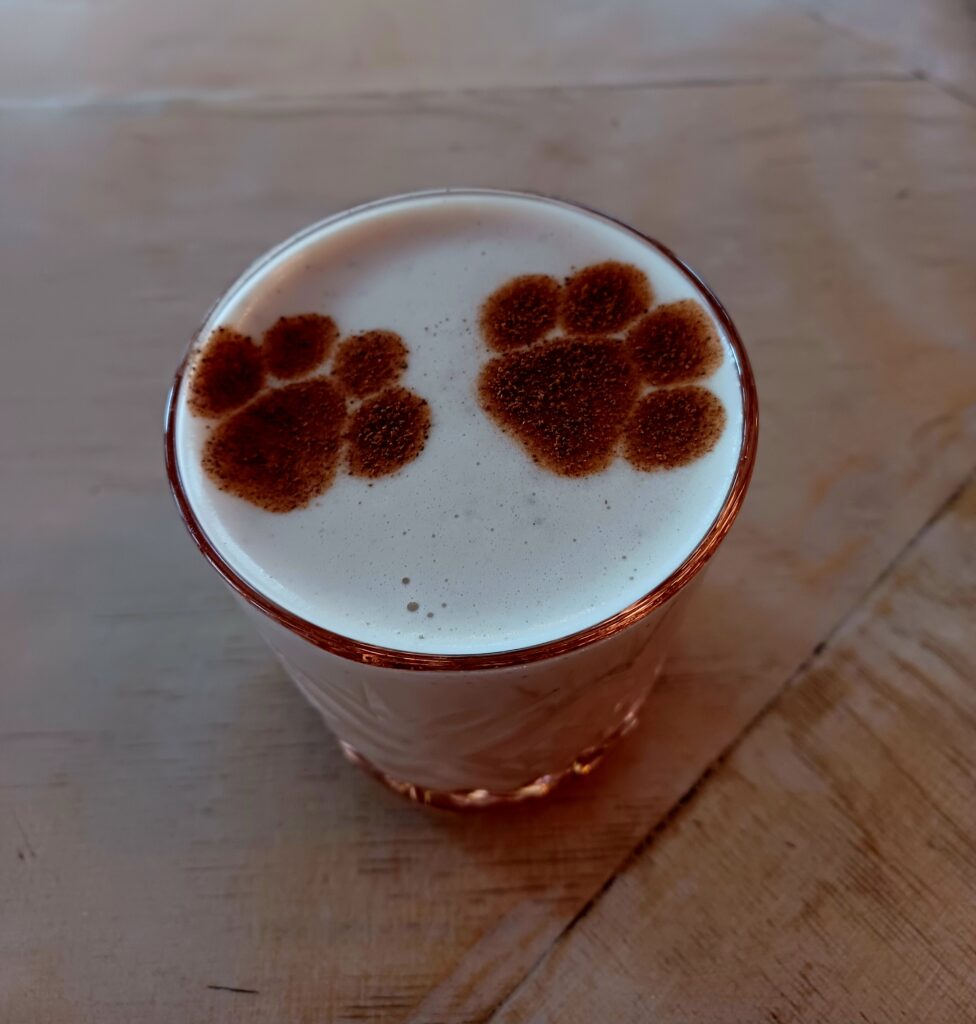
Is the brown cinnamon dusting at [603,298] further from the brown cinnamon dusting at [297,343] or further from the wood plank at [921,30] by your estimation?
the wood plank at [921,30]

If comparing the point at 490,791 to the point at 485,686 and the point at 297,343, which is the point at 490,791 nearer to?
the point at 485,686

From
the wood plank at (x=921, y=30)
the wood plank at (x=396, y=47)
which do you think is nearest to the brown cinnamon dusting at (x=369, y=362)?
the wood plank at (x=396, y=47)

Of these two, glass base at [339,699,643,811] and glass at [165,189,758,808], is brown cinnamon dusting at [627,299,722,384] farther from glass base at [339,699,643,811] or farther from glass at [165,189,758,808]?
glass base at [339,699,643,811]

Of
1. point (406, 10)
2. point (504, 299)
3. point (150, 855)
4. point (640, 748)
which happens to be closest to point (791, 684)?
point (640, 748)

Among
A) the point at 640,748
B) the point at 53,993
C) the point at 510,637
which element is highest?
the point at 510,637

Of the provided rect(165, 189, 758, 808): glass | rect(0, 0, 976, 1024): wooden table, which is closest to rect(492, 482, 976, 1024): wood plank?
rect(0, 0, 976, 1024): wooden table

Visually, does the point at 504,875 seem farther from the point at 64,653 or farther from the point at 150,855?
the point at 64,653

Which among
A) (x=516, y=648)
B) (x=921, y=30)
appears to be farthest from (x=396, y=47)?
(x=516, y=648)
